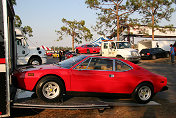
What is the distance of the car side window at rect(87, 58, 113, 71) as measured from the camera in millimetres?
5363

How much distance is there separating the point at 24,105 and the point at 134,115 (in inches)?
101

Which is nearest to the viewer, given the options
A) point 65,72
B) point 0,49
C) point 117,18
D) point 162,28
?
point 0,49

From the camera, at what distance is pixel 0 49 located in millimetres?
3615

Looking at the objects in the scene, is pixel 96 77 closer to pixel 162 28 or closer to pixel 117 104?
pixel 117 104

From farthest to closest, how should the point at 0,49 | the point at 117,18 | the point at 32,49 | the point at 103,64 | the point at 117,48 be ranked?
the point at 117,18, the point at 117,48, the point at 32,49, the point at 103,64, the point at 0,49

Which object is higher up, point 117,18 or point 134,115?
→ point 117,18

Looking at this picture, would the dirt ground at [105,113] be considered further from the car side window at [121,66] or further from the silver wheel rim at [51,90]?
the car side window at [121,66]

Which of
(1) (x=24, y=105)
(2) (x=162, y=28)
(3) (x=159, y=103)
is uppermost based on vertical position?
(2) (x=162, y=28)

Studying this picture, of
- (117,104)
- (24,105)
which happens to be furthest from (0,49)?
(117,104)

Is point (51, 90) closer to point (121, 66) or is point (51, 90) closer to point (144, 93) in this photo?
point (121, 66)

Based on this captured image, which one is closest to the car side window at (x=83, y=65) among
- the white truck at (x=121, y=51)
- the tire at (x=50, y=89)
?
the tire at (x=50, y=89)

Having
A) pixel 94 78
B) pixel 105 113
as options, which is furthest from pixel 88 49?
pixel 105 113

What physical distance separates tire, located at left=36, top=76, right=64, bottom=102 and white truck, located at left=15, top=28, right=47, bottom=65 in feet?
31.7

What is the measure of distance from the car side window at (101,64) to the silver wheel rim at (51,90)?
1097 mm
